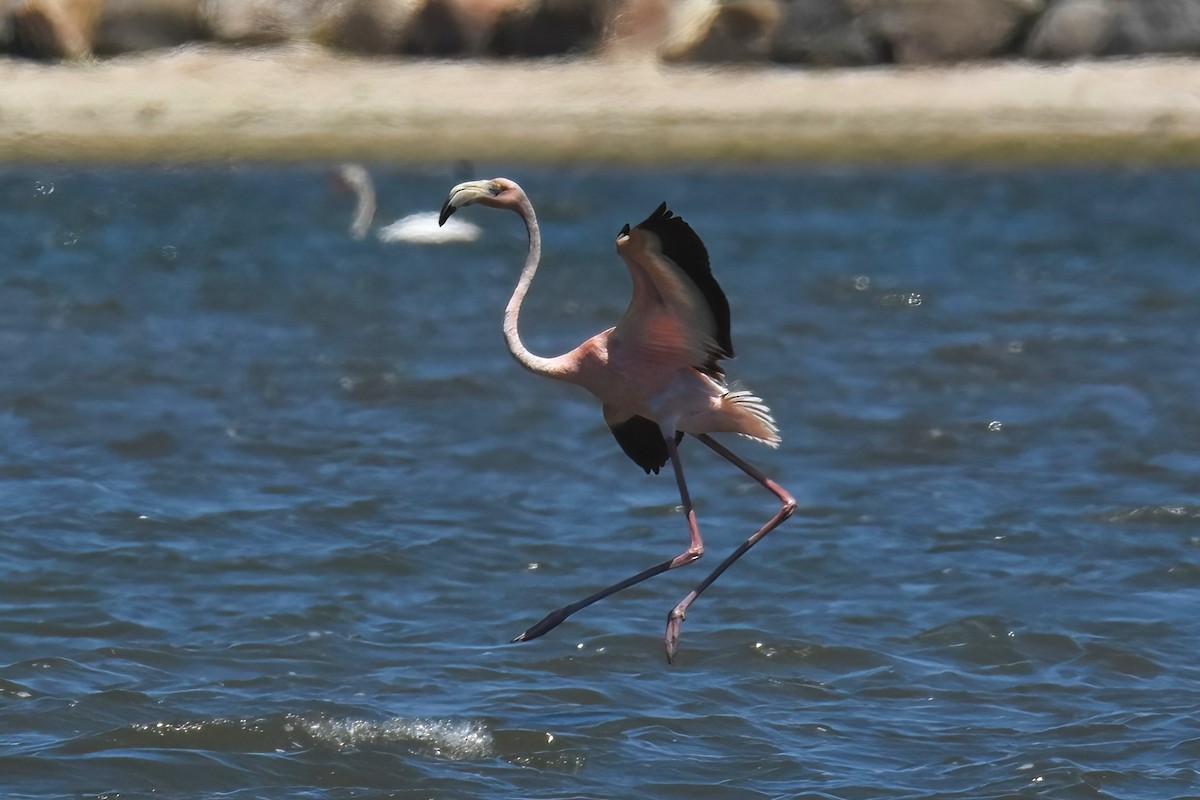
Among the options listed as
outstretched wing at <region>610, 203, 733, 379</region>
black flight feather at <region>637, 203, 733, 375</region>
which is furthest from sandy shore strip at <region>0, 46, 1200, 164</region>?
black flight feather at <region>637, 203, 733, 375</region>

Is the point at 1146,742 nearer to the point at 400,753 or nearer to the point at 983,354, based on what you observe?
the point at 400,753

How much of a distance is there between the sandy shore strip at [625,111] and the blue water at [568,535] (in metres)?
5.21

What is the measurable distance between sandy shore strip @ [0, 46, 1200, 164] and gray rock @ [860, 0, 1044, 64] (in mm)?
441

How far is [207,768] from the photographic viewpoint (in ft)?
24.9

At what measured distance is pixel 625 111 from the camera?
24.0 meters

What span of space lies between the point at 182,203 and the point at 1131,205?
1002 centimetres

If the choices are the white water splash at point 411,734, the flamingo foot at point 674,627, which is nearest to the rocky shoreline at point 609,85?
the white water splash at point 411,734

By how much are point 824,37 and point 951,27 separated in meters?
1.59

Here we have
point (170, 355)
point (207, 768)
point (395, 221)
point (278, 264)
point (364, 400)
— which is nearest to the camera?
point (207, 768)

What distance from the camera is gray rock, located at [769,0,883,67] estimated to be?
2520 centimetres

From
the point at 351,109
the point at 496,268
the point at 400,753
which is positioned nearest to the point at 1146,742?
the point at 400,753

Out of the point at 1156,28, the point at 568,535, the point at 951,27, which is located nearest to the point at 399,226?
the point at 568,535

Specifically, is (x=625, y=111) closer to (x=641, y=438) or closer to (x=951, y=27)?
(x=951, y=27)

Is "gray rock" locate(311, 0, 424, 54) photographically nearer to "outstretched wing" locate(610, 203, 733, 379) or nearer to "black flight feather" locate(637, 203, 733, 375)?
"outstretched wing" locate(610, 203, 733, 379)
